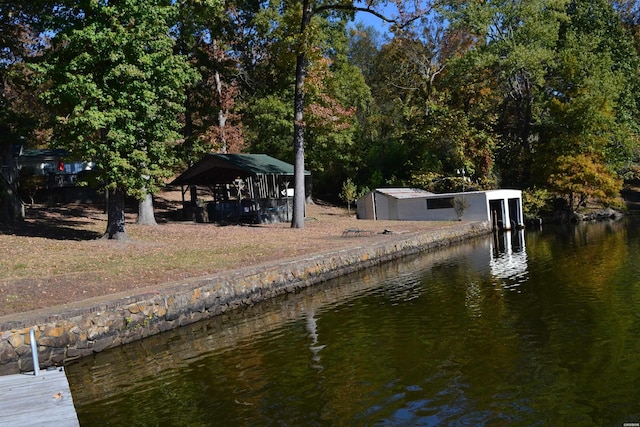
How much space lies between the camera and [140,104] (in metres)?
19.8

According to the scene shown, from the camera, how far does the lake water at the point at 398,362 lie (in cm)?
812

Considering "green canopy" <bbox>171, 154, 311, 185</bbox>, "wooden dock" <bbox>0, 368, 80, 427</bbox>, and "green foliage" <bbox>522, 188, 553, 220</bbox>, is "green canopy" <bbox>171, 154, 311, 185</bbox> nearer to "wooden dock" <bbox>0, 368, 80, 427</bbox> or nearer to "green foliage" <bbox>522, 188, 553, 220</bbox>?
"green foliage" <bbox>522, 188, 553, 220</bbox>

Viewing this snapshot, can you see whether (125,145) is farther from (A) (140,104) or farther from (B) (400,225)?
(B) (400,225)

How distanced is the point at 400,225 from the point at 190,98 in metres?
16.5

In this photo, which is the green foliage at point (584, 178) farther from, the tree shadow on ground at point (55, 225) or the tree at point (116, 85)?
the tree shadow on ground at point (55, 225)

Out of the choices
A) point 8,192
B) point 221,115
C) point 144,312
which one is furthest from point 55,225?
point 221,115

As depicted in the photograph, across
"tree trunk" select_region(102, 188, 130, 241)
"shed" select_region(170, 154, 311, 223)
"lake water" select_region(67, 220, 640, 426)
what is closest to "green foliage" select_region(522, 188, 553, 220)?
"shed" select_region(170, 154, 311, 223)

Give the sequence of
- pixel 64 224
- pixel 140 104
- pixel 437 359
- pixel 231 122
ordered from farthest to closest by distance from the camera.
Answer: pixel 231 122, pixel 64 224, pixel 140 104, pixel 437 359

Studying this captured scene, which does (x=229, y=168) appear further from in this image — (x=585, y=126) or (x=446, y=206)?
(x=585, y=126)

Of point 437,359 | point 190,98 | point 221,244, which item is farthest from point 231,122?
point 437,359

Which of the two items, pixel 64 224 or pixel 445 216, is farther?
pixel 445 216

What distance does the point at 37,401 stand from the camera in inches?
305

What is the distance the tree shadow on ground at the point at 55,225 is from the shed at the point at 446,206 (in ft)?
62.9

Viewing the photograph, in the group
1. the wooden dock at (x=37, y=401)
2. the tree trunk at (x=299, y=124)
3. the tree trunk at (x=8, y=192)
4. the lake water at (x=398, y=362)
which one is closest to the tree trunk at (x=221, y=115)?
the tree trunk at (x=299, y=124)
